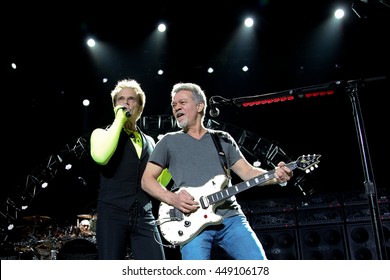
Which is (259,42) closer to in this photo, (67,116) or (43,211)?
(67,116)

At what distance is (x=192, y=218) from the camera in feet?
7.83

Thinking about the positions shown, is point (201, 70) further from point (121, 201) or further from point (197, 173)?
point (121, 201)

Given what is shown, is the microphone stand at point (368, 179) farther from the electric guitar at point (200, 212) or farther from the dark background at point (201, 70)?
the dark background at point (201, 70)

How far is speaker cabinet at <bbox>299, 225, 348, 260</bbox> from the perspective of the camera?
6.12 m

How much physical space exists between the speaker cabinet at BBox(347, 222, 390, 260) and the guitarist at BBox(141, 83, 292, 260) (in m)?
4.19

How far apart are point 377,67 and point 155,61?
4.74 m

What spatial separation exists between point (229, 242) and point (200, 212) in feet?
0.81

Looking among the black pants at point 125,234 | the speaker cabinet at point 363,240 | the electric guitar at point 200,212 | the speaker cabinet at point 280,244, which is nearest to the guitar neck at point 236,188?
the electric guitar at point 200,212

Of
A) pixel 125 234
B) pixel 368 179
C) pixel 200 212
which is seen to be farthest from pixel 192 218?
pixel 368 179

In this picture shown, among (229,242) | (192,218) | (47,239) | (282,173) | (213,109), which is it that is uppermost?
(213,109)

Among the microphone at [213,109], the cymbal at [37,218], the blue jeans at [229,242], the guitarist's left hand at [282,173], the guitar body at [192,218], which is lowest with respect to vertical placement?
the blue jeans at [229,242]

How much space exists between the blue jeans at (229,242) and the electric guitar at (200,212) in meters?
0.05

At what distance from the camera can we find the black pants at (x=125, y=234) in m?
2.36

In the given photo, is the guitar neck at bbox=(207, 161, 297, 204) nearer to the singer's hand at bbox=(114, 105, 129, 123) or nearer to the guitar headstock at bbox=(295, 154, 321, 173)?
the guitar headstock at bbox=(295, 154, 321, 173)
